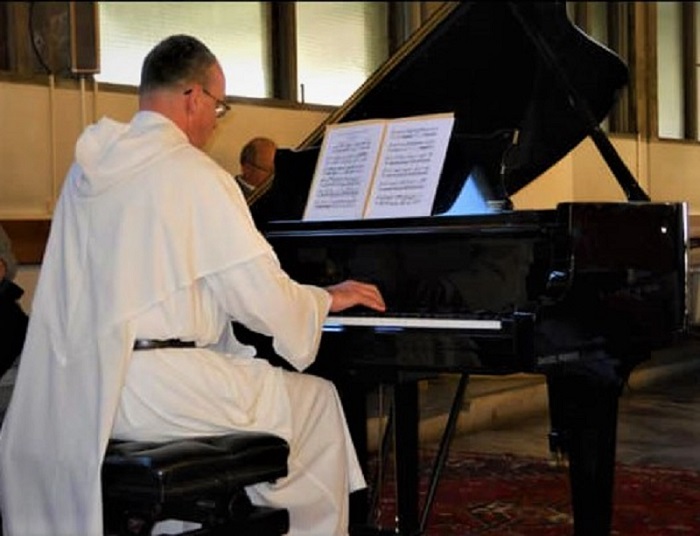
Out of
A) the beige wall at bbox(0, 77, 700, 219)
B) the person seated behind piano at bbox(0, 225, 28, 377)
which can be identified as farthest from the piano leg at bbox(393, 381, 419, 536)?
the beige wall at bbox(0, 77, 700, 219)

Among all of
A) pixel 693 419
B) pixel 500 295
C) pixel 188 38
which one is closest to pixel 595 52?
pixel 500 295

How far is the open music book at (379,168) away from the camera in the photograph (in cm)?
341

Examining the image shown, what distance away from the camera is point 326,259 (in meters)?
3.59

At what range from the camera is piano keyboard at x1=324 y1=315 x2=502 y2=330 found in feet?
10.1

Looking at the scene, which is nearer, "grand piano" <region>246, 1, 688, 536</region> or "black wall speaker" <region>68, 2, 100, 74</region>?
"black wall speaker" <region>68, 2, 100, 74</region>

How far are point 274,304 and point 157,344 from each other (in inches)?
11.1

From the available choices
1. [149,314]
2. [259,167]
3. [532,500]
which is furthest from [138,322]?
[259,167]

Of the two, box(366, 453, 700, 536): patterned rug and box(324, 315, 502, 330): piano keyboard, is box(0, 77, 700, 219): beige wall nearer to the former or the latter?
box(366, 453, 700, 536): patterned rug

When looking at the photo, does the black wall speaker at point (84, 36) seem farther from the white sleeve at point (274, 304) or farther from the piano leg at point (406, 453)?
the piano leg at point (406, 453)

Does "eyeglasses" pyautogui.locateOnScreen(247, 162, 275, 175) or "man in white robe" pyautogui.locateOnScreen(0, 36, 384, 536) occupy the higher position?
"eyeglasses" pyautogui.locateOnScreen(247, 162, 275, 175)

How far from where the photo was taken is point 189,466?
9.01 feet

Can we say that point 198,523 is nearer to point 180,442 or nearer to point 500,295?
point 180,442

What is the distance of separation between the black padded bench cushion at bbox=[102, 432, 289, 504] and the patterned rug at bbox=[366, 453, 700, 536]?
1170 millimetres

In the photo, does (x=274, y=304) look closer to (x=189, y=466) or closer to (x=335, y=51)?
(x=189, y=466)
